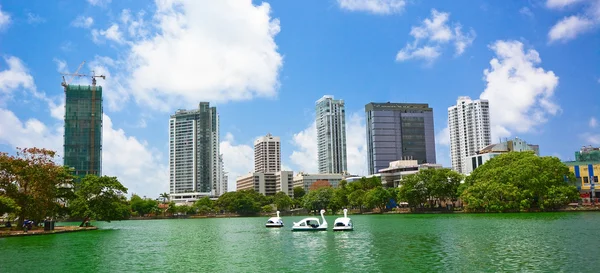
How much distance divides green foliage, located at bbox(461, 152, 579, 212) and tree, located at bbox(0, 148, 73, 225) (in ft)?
237

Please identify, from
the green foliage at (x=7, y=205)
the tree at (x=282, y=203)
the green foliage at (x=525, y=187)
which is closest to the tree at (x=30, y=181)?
the green foliage at (x=7, y=205)

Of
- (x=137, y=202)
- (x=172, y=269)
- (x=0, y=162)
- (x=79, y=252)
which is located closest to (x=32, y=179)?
(x=0, y=162)

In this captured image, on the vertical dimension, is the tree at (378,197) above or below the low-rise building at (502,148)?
below

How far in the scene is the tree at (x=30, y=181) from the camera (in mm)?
57531

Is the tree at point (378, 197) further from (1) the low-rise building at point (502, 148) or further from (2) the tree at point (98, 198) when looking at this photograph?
(2) the tree at point (98, 198)

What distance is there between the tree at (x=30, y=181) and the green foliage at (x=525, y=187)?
72.4m

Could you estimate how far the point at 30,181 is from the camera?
2349 inches

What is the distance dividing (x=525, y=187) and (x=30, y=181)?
79.8 metres

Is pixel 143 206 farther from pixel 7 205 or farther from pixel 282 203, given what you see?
pixel 7 205

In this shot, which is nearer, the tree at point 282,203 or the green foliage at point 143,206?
the green foliage at point 143,206

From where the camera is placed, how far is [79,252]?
41.1m

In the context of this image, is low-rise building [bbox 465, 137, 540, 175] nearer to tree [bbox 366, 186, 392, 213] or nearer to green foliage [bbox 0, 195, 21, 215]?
tree [bbox 366, 186, 392, 213]

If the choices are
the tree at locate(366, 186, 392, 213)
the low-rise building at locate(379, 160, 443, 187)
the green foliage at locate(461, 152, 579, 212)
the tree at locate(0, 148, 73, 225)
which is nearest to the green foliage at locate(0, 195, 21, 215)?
the tree at locate(0, 148, 73, 225)

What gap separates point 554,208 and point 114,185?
75.7 meters
